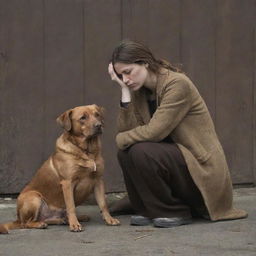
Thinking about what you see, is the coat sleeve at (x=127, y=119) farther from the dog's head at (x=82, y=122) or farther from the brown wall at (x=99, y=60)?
the brown wall at (x=99, y=60)

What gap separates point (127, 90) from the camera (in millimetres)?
5031

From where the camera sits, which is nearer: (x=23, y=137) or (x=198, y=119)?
(x=198, y=119)

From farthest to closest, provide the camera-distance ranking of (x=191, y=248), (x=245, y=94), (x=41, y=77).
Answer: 1. (x=245, y=94)
2. (x=41, y=77)
3. (x=191, y=248)

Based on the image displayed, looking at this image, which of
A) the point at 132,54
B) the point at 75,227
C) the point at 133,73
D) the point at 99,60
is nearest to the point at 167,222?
the point at 75,227

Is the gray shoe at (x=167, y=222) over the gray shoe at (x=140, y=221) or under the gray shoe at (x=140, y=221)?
over

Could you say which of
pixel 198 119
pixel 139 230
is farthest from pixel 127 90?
pixel 139 230

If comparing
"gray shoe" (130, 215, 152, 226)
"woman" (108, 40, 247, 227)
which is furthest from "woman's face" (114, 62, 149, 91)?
"gray shoe" (130, 215, 152, 226)

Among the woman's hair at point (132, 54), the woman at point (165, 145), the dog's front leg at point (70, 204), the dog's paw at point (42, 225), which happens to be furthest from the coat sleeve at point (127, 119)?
the dog's paw at point (42, 225)

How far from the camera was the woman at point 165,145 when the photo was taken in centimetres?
490

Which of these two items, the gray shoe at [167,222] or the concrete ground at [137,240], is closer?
the concrete ground at [137,240]

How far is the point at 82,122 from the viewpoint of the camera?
508cm

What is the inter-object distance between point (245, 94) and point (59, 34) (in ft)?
5.52

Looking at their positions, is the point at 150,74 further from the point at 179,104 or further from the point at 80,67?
the point at 80,67

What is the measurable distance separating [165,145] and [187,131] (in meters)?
0.18
